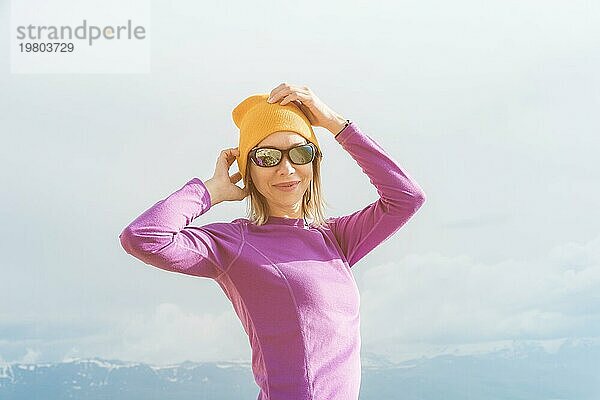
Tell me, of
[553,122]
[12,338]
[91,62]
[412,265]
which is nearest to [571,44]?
[553,122]

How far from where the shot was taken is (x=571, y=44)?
381cm

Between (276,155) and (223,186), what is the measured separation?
117 millimetres

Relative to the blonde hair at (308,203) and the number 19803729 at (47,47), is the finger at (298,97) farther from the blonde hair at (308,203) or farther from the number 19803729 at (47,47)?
the number 19803729 at (47,47)

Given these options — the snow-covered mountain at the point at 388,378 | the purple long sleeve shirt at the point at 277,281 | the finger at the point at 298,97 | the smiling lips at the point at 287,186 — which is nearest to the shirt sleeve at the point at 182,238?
the purple long sleeve shirt at the point at 277,281

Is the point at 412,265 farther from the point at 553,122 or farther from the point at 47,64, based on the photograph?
the point at 47,64

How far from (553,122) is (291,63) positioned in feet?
3.45

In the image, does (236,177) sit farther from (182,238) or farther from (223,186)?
(182,238)

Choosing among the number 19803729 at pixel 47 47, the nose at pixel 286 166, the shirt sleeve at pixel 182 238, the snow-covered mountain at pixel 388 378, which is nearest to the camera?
the shirt sleeve at pixel 182 238

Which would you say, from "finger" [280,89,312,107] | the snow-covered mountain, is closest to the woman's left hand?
"finger" [280,89,312,107]

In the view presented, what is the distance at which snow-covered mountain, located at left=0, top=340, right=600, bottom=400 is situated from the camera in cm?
361

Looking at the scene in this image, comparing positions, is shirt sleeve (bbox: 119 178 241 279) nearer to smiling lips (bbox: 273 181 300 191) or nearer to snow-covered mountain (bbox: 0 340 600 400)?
smiling lips (bbox: 273 181 300 191)

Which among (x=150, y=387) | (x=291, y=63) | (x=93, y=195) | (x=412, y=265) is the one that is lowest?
(x=150, y=387)

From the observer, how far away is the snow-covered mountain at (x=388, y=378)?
11.8ft

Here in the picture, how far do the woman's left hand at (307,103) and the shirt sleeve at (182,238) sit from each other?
0.72 ft
